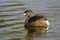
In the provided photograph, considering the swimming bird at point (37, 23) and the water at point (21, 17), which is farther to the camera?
the swimming bird at point (37, 23)

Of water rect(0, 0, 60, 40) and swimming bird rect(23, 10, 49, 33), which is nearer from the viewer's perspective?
water rect(0, 0, 60, 40)

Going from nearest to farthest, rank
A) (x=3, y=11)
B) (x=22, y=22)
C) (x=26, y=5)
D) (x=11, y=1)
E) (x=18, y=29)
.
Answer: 1. (x=18, y=29)
2. (x=22, y=22)
3. (x=3, y=11)
4. (x=26, y=5)
5. (x=11, y=1)

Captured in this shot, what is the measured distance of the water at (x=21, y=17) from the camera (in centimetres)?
1264

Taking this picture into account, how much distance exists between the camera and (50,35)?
12.7m

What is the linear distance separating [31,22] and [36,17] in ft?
1.07

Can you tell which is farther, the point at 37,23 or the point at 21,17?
the point at 21,17

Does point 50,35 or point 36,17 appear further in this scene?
point 36,17

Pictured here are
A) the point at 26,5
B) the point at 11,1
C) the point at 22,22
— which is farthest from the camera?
the point at 11,1

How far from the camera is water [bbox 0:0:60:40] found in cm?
1264

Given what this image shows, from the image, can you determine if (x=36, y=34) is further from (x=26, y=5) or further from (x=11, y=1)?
(x=11, y=1)

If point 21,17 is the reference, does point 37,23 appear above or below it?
below

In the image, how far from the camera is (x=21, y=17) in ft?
51.6

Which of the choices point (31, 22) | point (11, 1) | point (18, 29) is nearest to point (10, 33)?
point (18, 29)

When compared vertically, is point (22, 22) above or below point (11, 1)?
below
